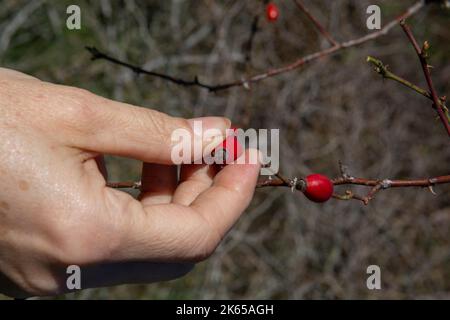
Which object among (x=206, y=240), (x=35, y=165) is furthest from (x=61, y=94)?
(x=206, y=240)

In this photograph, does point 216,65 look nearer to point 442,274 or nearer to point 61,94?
point 442,274

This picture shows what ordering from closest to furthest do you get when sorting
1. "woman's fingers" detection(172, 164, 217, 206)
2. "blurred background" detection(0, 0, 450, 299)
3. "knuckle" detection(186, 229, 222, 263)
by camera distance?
"knuckle" detection(186, 229, 222, 263)
"woman's fingers" detection(172, 164, 217, 206)
"blurred background" detection(0, 0, 450, 299)

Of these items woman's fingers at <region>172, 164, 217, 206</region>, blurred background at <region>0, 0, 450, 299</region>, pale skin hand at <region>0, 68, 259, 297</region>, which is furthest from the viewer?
blurred background at <region>0, 0, 450, 299</region>

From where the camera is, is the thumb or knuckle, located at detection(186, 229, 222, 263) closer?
the thumb

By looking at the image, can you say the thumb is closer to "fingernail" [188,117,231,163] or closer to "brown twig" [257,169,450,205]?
"fingernail" [188,117,231,163]

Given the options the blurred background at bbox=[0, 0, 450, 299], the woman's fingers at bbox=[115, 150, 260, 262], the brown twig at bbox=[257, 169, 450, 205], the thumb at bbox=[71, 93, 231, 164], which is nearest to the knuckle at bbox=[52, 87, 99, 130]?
the thumb at bbox=[71, 93, 231, 164]

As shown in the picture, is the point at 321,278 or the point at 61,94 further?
the point at 321,278

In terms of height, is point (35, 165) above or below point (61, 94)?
below
